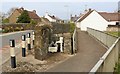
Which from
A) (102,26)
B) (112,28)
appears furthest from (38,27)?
(102,26)

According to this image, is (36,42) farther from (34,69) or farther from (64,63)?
(34,69)

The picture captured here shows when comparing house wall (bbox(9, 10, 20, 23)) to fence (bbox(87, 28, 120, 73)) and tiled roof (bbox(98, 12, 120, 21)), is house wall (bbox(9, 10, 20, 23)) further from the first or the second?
fence (bbox(87, 28, 120, 73))

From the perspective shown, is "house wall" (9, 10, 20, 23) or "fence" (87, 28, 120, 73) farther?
"house wall" (9, 10, 20, 23)

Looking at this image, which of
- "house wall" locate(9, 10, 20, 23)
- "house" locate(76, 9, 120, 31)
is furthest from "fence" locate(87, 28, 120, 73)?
"house wall" locate(9, 10, 20, 23)

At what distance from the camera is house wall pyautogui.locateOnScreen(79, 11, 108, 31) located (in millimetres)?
78625

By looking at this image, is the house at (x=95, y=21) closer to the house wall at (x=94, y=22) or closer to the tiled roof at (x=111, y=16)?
the house wall at (x=94, y=22)

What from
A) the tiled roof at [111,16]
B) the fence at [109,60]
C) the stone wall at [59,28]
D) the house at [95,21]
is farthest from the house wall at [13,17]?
the fence at [109,60]

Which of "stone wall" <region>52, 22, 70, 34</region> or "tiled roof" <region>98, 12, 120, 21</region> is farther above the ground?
"tiled roof" <region>98, 12, 120, 21</region>

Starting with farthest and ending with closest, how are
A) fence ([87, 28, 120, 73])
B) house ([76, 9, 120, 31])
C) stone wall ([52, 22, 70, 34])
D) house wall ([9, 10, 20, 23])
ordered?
1. house wall ([9, 10, 20, 23])
2. house ([76, 9, 120, 31])
3. stone wall ([52, 22, 70, 34])
4. fence ([87, 28, 120, 73])

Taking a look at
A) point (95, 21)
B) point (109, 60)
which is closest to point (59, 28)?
point (109, 60)

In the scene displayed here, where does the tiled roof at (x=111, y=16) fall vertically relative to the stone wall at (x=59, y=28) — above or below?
above

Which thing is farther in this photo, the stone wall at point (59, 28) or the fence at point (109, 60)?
the stone wall at point (59, 28)

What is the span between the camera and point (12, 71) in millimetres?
9766

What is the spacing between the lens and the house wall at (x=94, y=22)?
258ft
